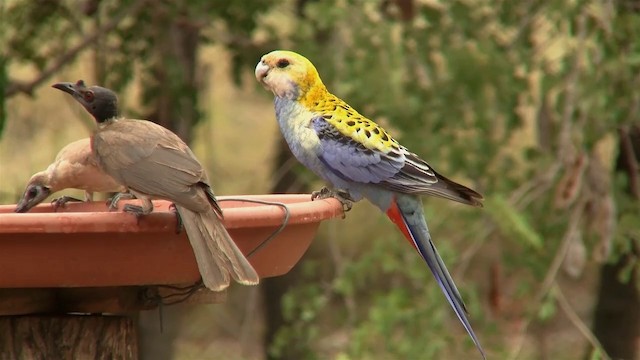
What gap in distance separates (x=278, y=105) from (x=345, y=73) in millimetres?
1027

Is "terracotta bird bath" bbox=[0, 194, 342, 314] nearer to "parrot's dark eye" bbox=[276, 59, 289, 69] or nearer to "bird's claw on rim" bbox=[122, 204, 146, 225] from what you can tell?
"bird's claw on rim" bbox=[122, 204, 146, 225]

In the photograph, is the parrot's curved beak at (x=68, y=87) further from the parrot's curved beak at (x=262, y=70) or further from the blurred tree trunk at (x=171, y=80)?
the blurred tree trunk at (x=171, y=80)

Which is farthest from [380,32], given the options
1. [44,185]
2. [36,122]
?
[36,122]

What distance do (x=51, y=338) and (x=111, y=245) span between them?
480 mm

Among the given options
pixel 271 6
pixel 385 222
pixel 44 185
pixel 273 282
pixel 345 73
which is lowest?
pixel 273 282

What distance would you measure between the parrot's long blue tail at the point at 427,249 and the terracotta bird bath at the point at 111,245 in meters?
1.00

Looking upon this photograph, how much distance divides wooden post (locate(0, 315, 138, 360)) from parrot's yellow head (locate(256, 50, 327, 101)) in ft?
4.53

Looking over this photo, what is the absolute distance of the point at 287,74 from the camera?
157 inches

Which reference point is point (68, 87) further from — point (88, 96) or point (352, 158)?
point (352, 158)

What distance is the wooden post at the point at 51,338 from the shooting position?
9.26 ft

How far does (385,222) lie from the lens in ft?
17.2

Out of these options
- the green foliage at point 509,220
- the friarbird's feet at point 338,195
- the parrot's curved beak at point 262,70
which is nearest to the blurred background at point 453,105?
the green foliage at point 509,220

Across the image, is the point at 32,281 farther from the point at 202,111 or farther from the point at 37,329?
the point at 202,111

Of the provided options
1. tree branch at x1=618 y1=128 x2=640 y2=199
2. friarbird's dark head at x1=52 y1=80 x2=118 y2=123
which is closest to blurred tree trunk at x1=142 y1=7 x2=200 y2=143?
tree branch at x1=618 y1=128 x2=640 y2=199
